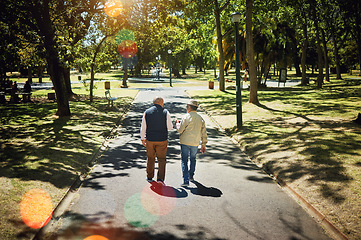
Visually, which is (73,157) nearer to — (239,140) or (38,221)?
(38,221)

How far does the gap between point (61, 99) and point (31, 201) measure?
36.3ft

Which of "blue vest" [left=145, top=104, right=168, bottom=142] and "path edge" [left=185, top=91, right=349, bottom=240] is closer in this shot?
"path edge" [left=185, top=91, right=349, bottom=240]

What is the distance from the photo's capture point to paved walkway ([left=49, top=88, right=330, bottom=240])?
4.80 meters

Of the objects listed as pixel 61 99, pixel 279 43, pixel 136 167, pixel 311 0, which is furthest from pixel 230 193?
pixel 279 43

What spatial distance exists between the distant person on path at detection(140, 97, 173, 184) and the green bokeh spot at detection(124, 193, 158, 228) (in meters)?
1.19

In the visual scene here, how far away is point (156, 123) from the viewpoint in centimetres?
655

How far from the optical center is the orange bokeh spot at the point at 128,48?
124 ft

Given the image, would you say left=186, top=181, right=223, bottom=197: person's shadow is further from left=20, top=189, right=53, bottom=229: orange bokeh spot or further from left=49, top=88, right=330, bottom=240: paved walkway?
left=20, top=189, right=53, bottom=229: orange bokeh spot

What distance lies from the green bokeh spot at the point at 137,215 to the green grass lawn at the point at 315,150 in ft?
10.4

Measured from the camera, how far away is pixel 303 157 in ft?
27.5

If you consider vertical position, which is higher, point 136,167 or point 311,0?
point 311,0

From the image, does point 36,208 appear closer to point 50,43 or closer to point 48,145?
point 48,145

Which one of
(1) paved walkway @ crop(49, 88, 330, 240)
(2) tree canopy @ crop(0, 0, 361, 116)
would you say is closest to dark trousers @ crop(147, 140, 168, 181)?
(1) paved walkway @ crop(49, 88, 330, 240)

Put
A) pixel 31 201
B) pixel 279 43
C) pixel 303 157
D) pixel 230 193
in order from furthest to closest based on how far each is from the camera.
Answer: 1. pixel 279 43
2. pixel 303 157
3. pixel 230 193
4. pixel 31 201
